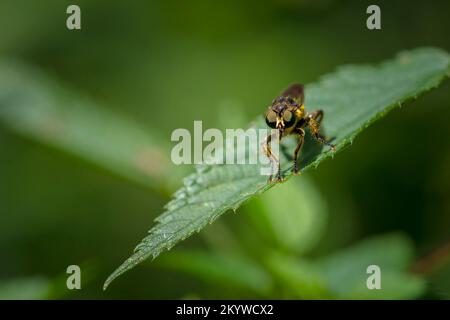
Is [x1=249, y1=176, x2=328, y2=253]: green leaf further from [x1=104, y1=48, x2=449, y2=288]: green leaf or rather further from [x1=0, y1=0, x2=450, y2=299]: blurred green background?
[x1=104, y1=48, x2=449, y2=288]: green leaf

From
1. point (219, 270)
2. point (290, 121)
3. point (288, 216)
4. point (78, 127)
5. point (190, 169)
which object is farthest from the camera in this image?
point (78, 127)

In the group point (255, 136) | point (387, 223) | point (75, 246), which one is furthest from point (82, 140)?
point (387, 223)

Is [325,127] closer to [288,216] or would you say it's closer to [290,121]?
[290,121]

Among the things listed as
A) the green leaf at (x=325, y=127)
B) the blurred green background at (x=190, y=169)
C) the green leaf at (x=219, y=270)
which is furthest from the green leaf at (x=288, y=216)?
the green leaf at (x=325, y=127)

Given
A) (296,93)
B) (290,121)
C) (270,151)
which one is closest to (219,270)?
(270,151)

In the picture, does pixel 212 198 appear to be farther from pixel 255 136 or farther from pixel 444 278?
pixel 444 278

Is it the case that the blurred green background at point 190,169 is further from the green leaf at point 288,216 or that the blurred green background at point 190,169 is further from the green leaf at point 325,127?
the green leaf at point 325,127

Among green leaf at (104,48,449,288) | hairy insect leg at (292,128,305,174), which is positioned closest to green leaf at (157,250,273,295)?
green leaf at (104,48,449,288)
